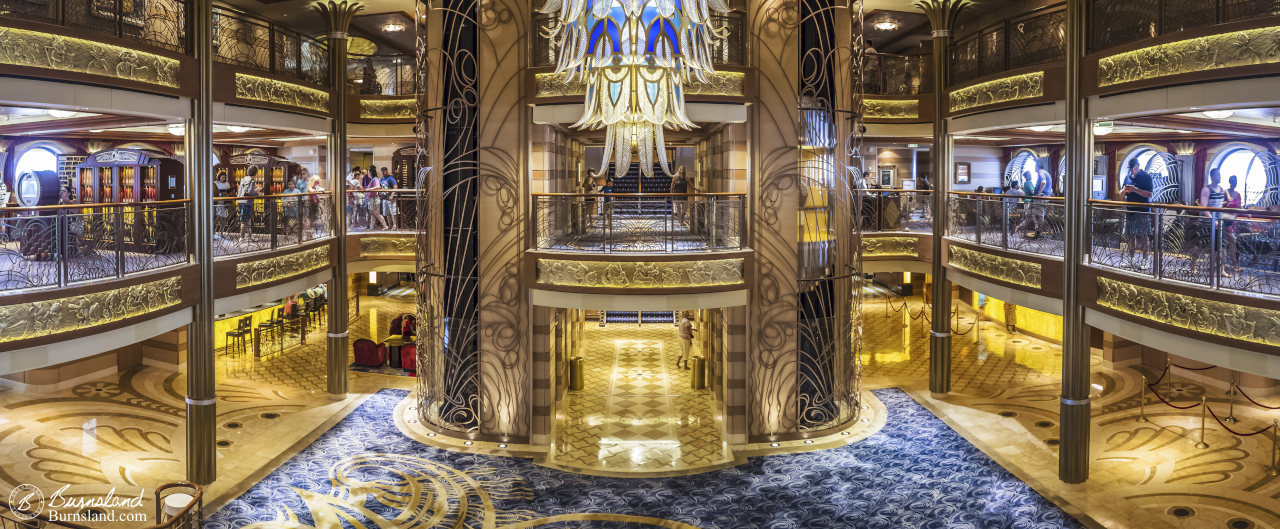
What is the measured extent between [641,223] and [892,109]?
704 cm

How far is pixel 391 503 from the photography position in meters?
11.0

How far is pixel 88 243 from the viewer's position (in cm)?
974

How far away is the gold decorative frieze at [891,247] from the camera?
57.6 ft

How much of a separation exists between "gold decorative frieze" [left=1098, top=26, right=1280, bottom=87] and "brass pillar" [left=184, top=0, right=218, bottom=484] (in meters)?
11.8

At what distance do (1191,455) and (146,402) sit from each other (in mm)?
17902

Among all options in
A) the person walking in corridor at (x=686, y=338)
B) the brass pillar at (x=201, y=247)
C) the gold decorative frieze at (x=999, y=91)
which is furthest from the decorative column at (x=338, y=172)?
the gold decorative frieze at (x=999, y=91)

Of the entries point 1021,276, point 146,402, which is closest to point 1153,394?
point 1021,276

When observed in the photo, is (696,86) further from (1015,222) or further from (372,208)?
(372,208)

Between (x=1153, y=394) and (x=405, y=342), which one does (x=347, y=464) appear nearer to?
(x=405, y=342)

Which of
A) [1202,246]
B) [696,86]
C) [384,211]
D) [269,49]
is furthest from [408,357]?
[1202,246]

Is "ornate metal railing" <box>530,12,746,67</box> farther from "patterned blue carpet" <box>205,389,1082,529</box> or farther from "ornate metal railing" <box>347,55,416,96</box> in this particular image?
"patterned blue carpet" <box>205,389,1082,529</box>

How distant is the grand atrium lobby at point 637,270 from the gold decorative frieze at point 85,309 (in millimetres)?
38

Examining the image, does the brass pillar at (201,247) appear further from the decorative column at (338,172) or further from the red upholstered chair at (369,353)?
the red upholstered chair at (369,353)

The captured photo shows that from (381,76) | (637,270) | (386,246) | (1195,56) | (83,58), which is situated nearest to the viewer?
(1195,56)
